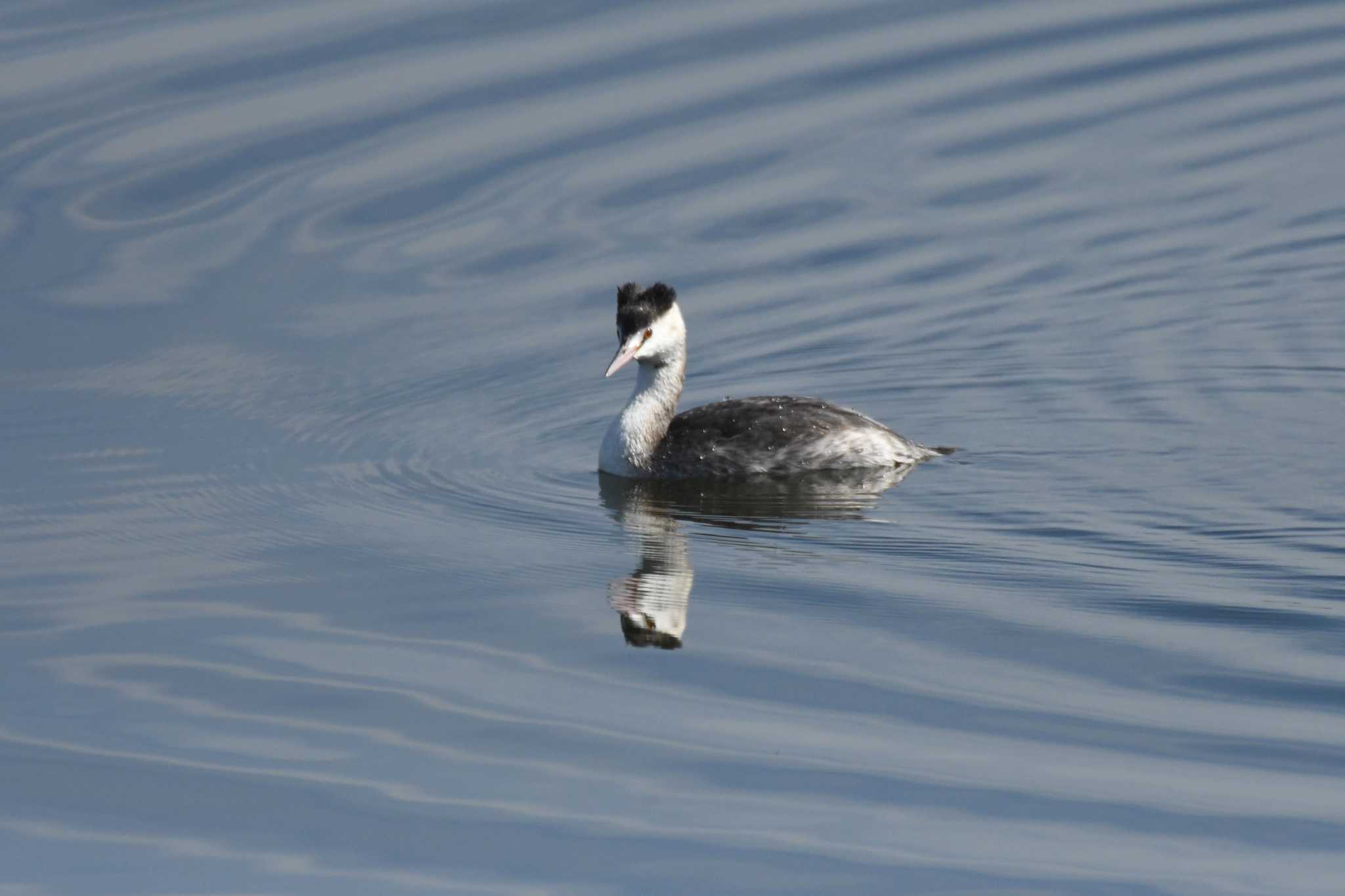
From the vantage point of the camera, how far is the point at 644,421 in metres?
12.4

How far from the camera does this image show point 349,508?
11.3m

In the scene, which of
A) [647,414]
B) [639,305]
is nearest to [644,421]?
[647,414]

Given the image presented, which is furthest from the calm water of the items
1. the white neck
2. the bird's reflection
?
the white neck

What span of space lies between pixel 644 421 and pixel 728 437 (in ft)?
1.83

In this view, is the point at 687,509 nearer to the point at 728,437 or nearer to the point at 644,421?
the point at 728,437

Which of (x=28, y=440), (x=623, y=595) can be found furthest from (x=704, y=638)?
(x=28, y=440)

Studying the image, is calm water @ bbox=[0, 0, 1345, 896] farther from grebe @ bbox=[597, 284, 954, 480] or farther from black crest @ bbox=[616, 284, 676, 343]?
black crest @ bbox=[616, 284, 676, 343]

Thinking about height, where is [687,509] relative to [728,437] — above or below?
below

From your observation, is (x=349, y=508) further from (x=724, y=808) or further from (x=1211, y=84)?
(x=1211, y=84)

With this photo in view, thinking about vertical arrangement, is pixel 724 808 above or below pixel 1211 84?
below

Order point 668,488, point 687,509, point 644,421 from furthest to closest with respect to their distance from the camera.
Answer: point 644,421, point 668,488, point 687,509

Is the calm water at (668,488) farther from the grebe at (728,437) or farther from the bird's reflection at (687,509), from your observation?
the grebe at (728,437)

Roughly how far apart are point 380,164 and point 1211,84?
7888 millimetres

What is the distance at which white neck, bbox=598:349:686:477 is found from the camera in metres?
12.2
